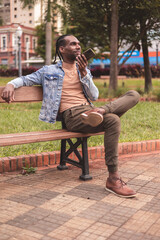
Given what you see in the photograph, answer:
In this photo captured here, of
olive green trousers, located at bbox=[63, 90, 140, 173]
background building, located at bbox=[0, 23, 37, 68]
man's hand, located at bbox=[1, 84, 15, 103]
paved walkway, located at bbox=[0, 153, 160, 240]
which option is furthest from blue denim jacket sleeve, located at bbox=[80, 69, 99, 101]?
background building, located at bbox=[0, 23, 37, 68]

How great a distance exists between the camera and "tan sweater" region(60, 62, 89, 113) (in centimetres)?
414

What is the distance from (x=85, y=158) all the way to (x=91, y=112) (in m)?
0.78

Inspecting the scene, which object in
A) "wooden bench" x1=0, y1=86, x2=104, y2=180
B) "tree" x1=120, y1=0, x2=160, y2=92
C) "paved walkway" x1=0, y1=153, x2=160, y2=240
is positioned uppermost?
"tree" x1=120, y1=0, x2=160, y2=92

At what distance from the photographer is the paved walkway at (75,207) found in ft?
8.89

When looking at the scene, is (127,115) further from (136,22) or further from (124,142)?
(136,22)

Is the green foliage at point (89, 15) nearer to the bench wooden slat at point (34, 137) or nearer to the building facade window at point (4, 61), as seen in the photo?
the bench wooden slat at point (34, 137)

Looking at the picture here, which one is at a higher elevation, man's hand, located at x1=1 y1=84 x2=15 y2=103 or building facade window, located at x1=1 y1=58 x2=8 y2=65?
building facade window, located at x1=1 y1=58 x2=8 y2=65

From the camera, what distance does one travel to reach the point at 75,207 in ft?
10.5

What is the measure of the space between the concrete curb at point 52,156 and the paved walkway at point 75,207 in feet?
0.52

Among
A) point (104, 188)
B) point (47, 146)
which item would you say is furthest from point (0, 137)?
point (47, 146)

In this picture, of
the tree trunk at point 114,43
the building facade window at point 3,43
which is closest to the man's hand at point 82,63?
the tree trunk at point 114,43

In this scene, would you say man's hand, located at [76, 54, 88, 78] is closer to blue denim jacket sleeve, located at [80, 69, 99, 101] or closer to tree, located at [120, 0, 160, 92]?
blue denim jacket sleeve, located at [80, 69, 99, 101]

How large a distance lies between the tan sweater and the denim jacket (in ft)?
0.25

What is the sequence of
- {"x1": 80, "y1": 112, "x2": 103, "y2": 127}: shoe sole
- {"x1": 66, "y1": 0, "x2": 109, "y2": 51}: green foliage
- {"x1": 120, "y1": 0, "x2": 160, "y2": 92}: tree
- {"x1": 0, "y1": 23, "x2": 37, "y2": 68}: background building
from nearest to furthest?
{"x1": 80, "y1": 112, "x2": 103, "y2": 127}: shoe sole, {"x1": 120, "y1": 0, "x2": 160, "y2": 92}: tree, {"x1": 66, "y1": 0, "x2": 109, "y2": 51}: green foliage, {"x1": 0, "y1": 23, "x2": 37, "y2": 68}: background building
